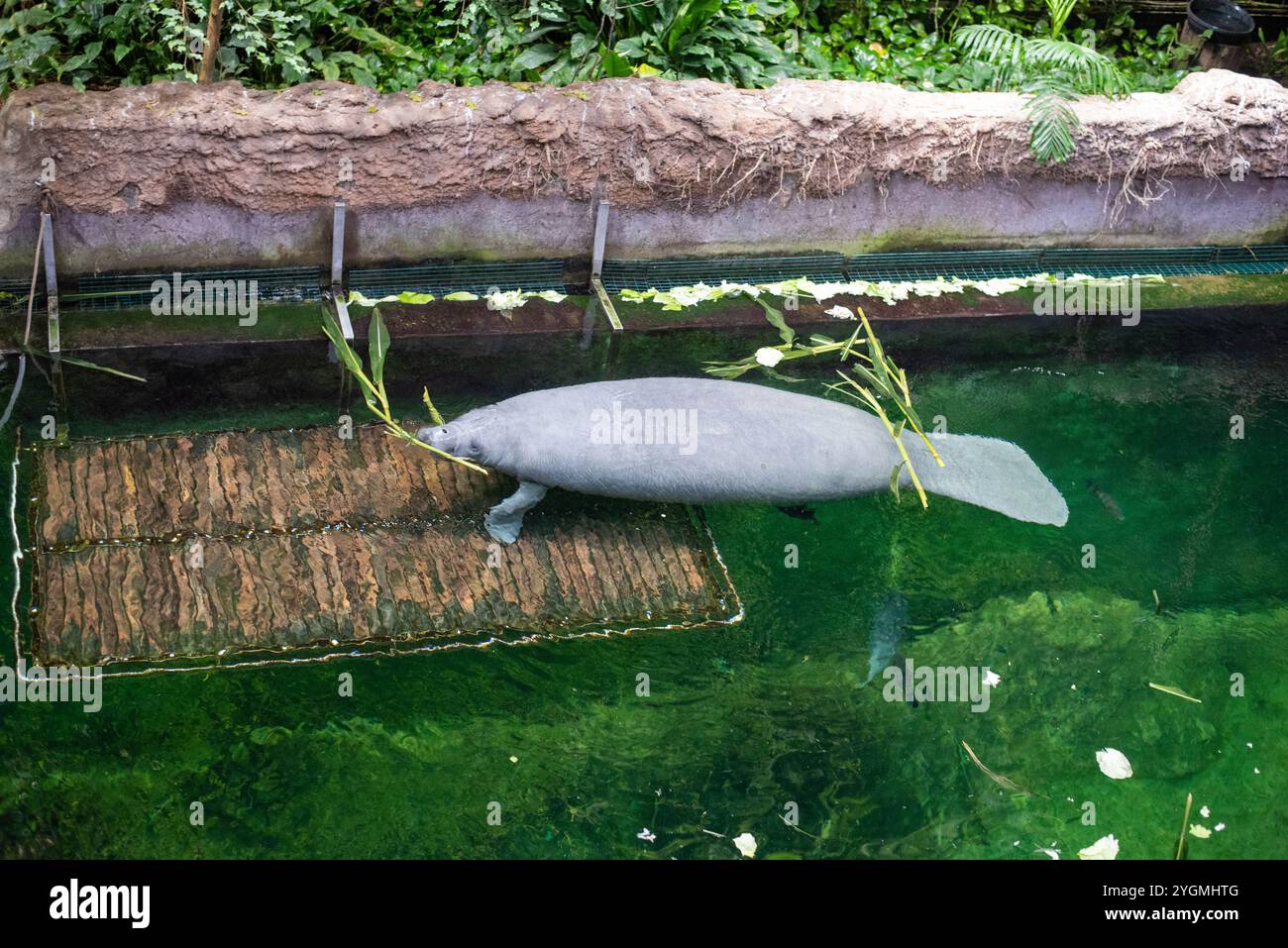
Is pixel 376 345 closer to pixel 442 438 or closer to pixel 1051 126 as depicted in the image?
pixel 442 438

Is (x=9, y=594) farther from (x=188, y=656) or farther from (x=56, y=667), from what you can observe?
(x=188, y=656)

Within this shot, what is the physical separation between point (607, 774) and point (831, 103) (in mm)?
4773

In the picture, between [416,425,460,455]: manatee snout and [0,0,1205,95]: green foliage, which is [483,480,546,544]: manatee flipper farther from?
[0,0,1205,95]: green foliage

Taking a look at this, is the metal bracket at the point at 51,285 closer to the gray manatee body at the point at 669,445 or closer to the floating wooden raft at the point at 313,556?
the floating wooden raft at the point at 313,556

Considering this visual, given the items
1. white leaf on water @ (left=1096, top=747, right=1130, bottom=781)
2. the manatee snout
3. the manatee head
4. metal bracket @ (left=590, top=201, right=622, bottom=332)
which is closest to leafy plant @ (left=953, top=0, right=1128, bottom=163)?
metal bracket @ (left=590, top=201, right=622, bottom=332)

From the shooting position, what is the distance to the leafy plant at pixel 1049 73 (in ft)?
28.9

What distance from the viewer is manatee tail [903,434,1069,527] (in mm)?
7133

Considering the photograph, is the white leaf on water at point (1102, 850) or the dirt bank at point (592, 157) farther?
the dirt bank at point (592, 157)

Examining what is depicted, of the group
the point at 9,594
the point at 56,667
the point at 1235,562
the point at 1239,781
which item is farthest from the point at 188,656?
the point at 1235,562

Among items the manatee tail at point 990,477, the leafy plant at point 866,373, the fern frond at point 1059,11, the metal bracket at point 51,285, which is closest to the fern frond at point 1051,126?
the fern frond at point 1059,11

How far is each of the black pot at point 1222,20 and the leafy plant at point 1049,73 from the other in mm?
1560

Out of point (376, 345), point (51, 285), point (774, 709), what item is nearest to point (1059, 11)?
point (376, 345)

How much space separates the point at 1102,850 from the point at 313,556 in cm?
394

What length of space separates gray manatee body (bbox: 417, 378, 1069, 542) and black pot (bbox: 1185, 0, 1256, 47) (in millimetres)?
5775
